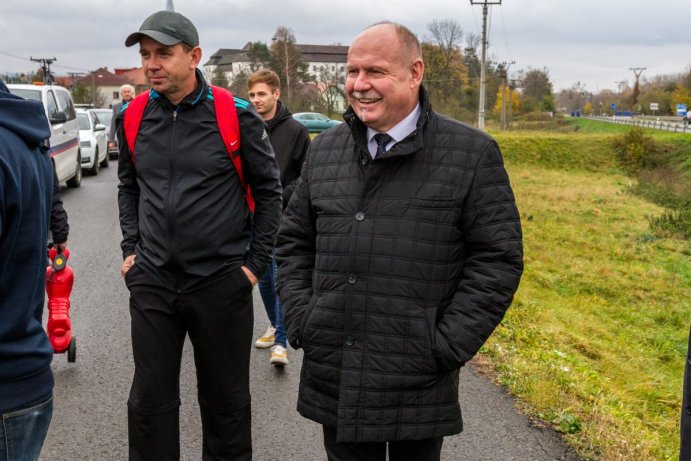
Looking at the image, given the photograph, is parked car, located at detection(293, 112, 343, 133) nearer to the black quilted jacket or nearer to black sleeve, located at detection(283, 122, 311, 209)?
black sleeve, located at detection(283, 122, 311, 209)

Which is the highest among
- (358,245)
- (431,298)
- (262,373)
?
(358,245)

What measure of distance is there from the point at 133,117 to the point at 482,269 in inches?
68.6

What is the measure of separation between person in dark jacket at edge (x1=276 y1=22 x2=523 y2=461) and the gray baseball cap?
942mm

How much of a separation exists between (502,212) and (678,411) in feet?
15.7

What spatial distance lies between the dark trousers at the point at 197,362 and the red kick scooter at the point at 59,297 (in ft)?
5.98

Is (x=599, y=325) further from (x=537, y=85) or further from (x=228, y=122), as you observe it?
(x=537, y=85)

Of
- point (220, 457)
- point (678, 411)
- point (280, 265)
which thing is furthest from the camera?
point (678, 411)

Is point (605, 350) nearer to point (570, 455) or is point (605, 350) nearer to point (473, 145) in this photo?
point (570, 455)

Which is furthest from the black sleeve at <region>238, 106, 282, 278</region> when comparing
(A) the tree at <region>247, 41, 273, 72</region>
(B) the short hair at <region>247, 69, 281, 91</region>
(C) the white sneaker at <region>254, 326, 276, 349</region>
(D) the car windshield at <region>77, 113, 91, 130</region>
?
(A) the tree at <region>247, 41, 273, 72</region>

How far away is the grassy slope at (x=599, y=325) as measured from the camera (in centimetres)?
462

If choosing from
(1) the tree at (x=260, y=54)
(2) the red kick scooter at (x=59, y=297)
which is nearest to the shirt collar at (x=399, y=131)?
(2) the red kick scooter at (x=59, y=297)

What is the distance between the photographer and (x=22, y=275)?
1.96m

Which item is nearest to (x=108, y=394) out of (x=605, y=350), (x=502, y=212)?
(x=502, y=212)

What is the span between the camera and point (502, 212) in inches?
99.7
